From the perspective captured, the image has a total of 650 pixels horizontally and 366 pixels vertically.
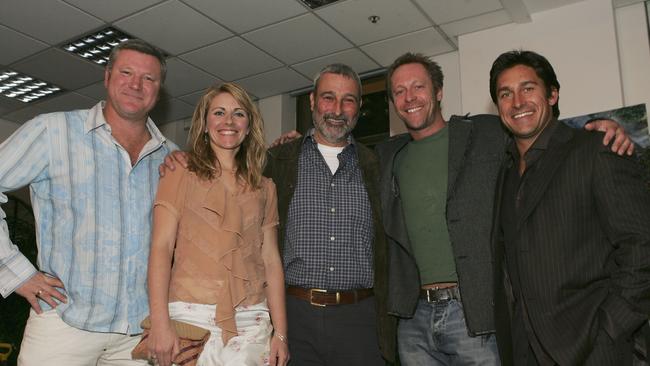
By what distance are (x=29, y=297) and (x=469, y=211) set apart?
5.92ft

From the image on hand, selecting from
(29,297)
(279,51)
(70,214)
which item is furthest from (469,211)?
(279,51)

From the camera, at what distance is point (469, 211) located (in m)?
2.38

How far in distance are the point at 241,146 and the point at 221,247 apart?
0.54m

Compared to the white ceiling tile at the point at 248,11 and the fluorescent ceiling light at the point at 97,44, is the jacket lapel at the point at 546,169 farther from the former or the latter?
the fluorescent ceiling light at the point at 97,44

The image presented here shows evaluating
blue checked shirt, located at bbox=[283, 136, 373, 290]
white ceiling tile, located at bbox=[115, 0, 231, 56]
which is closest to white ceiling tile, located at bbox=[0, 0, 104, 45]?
white ceiling tile, located at bbox=[115, 0, 231, 56]

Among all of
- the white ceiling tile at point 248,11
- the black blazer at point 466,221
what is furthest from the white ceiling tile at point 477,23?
the black blazer at point 466,221

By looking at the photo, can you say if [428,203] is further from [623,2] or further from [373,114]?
[373,114]

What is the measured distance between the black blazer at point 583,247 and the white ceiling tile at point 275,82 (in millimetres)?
4308

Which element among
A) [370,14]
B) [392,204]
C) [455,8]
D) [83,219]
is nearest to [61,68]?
[370,14]

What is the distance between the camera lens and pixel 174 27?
4926 millimetres

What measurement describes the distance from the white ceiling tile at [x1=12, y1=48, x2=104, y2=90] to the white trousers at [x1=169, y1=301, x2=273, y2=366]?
4413 mm

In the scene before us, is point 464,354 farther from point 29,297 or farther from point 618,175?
point 29,297

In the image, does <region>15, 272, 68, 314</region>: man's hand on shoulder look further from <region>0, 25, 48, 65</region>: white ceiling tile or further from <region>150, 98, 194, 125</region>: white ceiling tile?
<region>150, 98, 194, 125</region>: white ceiling tile

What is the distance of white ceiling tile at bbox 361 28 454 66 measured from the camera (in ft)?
16.9
